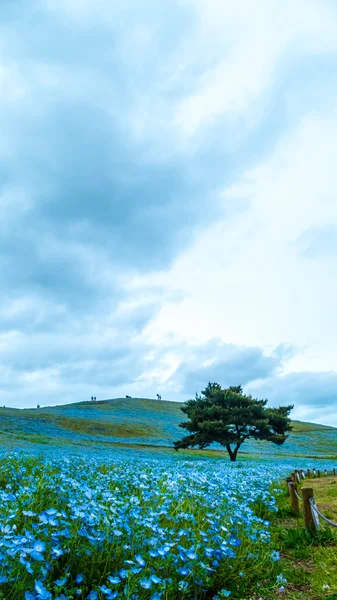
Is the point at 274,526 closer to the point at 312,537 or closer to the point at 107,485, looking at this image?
the point at 312,537

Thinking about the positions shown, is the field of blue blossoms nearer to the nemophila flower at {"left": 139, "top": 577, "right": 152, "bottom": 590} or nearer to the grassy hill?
the nemophila flower at {"left": 139, "top": 577, "right": 152, "bottom": 590}

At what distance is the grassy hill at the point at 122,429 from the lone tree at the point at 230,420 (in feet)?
26.7

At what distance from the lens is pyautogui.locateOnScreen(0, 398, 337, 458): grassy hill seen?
4125 centimetres

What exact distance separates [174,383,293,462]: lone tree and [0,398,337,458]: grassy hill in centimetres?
812

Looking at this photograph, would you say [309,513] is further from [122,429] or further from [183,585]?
[122,429]

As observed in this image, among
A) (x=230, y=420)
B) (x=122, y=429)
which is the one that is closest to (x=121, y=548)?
(x=230, y=420)

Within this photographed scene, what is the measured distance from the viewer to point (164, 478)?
9.49m

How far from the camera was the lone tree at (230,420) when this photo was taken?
3045 cm

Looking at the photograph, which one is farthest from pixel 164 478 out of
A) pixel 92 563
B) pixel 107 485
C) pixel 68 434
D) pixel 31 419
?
pixel 31 419

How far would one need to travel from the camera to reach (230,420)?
31297mm

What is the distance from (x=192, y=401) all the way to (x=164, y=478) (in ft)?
82.3

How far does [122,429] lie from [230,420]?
2330 cm

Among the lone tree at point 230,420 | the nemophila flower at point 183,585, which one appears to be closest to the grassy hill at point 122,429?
the lone tree at point 230,420

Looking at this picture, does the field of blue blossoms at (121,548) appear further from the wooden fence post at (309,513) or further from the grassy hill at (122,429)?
the grassy hill at (122,429)
